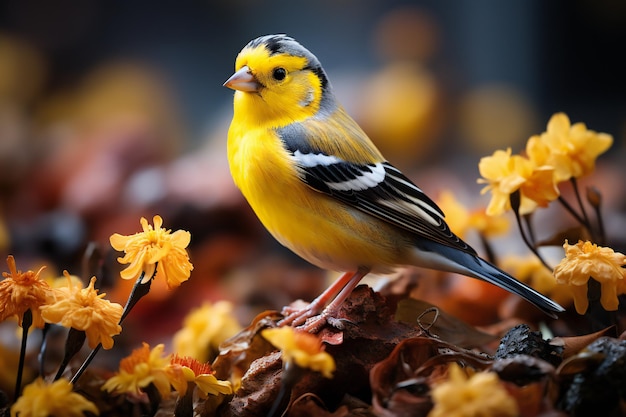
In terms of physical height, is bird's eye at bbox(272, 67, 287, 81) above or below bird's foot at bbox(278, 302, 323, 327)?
above

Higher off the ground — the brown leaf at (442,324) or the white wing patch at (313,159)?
the white wing patch at (313,159)

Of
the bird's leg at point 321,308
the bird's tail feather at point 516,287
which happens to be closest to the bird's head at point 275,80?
the bird's leg at point 321,308

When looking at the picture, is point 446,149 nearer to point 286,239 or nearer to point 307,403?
point 286,239

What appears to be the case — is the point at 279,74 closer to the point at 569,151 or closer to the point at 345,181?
the point at 345,181

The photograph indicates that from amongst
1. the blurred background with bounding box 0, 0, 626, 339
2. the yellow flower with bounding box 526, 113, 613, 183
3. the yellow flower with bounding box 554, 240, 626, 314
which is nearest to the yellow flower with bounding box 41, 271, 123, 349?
the yellow flower with bounding box 554, 240, 626, 314

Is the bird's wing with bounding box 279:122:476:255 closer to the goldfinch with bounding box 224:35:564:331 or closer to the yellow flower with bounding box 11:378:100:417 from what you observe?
the goldfinch with bounding box 224:35:564:331

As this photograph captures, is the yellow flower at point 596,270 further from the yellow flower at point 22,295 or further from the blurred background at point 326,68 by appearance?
the blurred background at point 326,68

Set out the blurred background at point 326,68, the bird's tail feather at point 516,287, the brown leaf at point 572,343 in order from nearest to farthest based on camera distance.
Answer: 1. the brown leaf at point 572,343
2. the bird's tail feather at point 516,287
3. the blurred background at point 326,68
